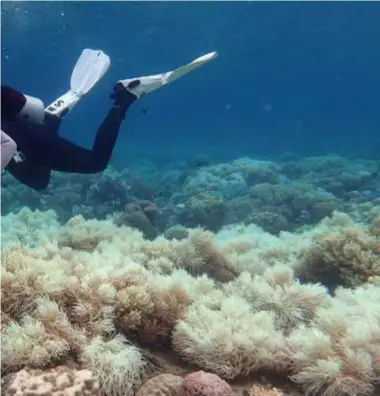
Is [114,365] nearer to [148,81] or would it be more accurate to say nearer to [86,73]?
[148,81]

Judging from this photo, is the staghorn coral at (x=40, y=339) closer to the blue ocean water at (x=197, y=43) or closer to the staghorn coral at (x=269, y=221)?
the staghorn coral at (x=269, y=221)

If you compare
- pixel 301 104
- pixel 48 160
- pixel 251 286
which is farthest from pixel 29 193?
pixel 301 104

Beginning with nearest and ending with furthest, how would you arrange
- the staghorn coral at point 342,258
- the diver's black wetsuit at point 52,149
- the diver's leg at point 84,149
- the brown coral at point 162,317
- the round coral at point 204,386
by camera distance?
the round coral at point 204,386 → the brown coral at point 162,317 → the diver's black wetsuit at point 52,149 → the diver's leg at point 84,149 → the staghorn coral at point 342,258

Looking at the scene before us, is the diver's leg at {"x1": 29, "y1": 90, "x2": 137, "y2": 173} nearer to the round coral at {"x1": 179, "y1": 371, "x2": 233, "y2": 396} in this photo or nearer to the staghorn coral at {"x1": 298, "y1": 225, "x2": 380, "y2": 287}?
the staghorn coral at {"x1": 298, "y1": 225, "x2": 380, "y2": 287}

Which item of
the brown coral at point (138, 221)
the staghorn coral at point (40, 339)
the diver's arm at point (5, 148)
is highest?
the brown coral at point (138, 221)

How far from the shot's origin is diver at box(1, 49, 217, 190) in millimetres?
4747

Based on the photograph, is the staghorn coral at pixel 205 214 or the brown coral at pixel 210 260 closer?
the brown coral at pixel 210 260

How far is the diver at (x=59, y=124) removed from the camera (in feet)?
15.6

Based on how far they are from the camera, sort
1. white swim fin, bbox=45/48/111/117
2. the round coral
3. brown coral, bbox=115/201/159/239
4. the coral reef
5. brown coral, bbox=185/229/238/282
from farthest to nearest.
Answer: brown coral, bbox=115/201/159/239
white swim fin, bbox=45/48/111/117
brown coral, bbox=185/229/238/282
the coral reef
the round coral

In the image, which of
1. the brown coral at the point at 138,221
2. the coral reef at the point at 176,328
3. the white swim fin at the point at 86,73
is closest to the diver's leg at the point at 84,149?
the white swim fin at the point at 86,73

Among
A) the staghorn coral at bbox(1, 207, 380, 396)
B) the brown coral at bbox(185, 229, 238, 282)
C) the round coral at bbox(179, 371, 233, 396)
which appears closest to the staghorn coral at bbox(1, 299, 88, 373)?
the staghorn coral at bbox(1, 207, 380, 396)

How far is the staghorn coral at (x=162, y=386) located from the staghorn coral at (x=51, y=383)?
0.34 m

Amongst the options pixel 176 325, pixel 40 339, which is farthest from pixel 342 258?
pixel 40 339

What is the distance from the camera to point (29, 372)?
9.53 feet
